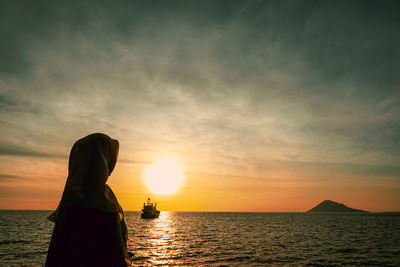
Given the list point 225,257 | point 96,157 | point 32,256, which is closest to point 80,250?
point 96,157

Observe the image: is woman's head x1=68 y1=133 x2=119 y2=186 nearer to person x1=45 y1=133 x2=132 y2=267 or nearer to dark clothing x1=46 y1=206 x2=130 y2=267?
person x1=45 y1=133 x2=132 y2=267

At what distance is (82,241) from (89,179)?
499 mm

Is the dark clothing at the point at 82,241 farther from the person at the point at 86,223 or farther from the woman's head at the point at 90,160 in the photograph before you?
the woman's head at the point at 90,160

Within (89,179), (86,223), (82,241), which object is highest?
(89,179)

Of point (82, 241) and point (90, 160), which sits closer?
point (82, 241)

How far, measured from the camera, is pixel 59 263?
1945 millimetres

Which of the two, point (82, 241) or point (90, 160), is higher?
point (90, 160)

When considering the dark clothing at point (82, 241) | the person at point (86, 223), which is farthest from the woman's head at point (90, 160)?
the dark clothing at point (82, 241)

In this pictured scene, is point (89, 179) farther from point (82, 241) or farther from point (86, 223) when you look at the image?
point (82, 241)

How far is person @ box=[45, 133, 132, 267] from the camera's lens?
1945mm

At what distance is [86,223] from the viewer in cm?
196

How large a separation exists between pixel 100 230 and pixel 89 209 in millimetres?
198

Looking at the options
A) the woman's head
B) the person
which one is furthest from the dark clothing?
the woman's head

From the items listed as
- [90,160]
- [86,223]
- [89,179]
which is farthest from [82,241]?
[90,160]
